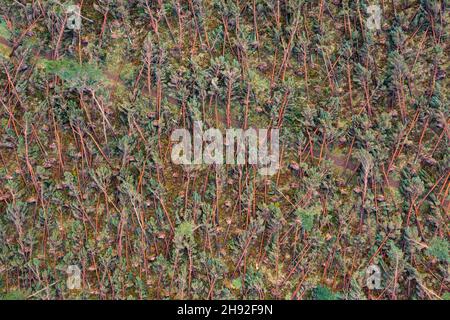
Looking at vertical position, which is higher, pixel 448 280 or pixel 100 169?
pixel 100 169

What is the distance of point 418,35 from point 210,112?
2411 millimetres

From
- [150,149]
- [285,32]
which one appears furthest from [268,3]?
[150,149]

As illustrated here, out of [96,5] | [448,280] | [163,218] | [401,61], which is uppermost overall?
[96,5]

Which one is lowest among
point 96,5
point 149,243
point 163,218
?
point 149,243

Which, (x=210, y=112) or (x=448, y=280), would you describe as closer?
(x=448, y=280)

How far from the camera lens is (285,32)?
4.54 meters

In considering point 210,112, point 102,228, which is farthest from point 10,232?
point 210,112

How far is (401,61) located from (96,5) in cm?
332

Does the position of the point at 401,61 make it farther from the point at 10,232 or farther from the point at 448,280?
the point at 10,232

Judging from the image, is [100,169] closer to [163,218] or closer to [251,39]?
[163,218]

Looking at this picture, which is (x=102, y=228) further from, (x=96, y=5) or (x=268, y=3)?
(x=268, y=3)

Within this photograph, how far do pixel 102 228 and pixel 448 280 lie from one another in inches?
139

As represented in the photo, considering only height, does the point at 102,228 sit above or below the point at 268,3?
below

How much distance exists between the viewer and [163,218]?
4.31m
